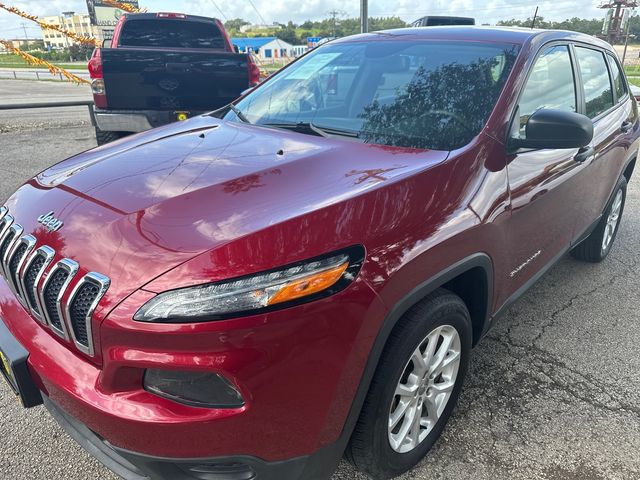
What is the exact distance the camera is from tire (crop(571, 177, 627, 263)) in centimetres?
405

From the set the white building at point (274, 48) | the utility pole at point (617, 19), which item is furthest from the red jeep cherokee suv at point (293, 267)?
the white building at point (274, 48)

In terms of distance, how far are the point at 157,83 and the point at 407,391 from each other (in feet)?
17.2

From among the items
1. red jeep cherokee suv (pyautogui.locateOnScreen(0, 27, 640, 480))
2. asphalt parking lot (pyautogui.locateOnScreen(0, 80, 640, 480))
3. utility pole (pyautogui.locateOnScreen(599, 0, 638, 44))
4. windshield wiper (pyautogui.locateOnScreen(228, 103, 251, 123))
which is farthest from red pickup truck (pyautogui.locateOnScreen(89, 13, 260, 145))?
utility pole (pyautogui.locateOnScreen(599, 0, 638, 44))

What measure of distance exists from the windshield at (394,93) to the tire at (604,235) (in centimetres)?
203

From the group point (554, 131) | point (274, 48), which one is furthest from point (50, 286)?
point (274, 48)

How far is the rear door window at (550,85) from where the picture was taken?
8.45ft

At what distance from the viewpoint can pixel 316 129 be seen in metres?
2.61

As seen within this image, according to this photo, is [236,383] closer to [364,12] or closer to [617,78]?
[617,78]

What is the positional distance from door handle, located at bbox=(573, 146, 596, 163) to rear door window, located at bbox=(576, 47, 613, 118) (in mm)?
348

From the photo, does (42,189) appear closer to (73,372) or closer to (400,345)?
(73,372)

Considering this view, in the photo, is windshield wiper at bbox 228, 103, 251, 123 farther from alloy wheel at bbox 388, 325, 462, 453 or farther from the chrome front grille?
alloy wheel at bbox 388, 325, 462, 453

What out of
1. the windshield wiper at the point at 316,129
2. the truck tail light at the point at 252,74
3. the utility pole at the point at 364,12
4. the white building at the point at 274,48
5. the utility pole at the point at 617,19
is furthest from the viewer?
the white building at the point at 274,48

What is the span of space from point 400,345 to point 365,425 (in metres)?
0.31

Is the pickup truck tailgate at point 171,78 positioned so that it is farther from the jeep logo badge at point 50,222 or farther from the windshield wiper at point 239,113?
the jeep logo badge at point 50,222
